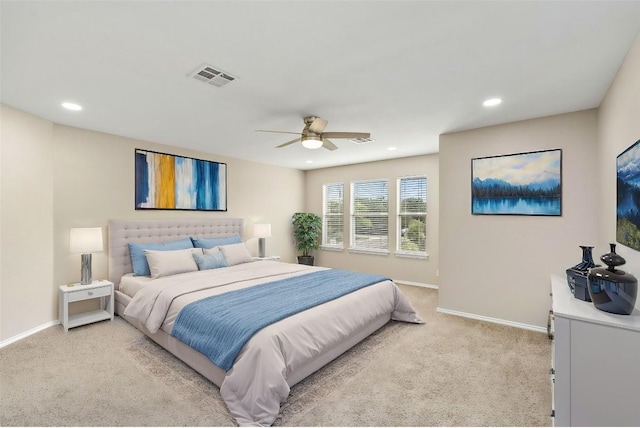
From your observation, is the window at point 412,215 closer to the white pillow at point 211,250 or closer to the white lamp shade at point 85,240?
the white pillow at point 211,250

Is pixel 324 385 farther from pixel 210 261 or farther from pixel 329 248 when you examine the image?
pixel 329 248

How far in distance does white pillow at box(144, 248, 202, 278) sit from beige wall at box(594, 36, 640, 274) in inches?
179

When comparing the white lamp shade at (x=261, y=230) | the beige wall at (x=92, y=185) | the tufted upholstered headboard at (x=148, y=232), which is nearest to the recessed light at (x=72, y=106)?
the beige wall at (x=92, y=185)

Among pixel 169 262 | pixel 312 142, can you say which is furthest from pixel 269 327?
pixel 169 262

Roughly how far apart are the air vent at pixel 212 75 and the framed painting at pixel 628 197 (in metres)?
2.90

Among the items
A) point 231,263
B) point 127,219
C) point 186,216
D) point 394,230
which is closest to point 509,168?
point 394,230

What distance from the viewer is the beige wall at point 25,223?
10.2ft

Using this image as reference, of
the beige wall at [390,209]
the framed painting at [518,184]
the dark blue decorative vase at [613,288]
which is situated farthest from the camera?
the beige wall at [390,209]

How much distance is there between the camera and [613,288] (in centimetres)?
179

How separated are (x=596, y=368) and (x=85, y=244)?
16.1ft

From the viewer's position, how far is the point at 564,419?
1.80 m

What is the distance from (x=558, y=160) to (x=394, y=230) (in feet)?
10.2

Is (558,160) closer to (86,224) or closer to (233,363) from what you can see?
(233,363)

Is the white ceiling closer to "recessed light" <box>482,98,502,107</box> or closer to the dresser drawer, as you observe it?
"recessed light" <box>482,98,502,107</box>
